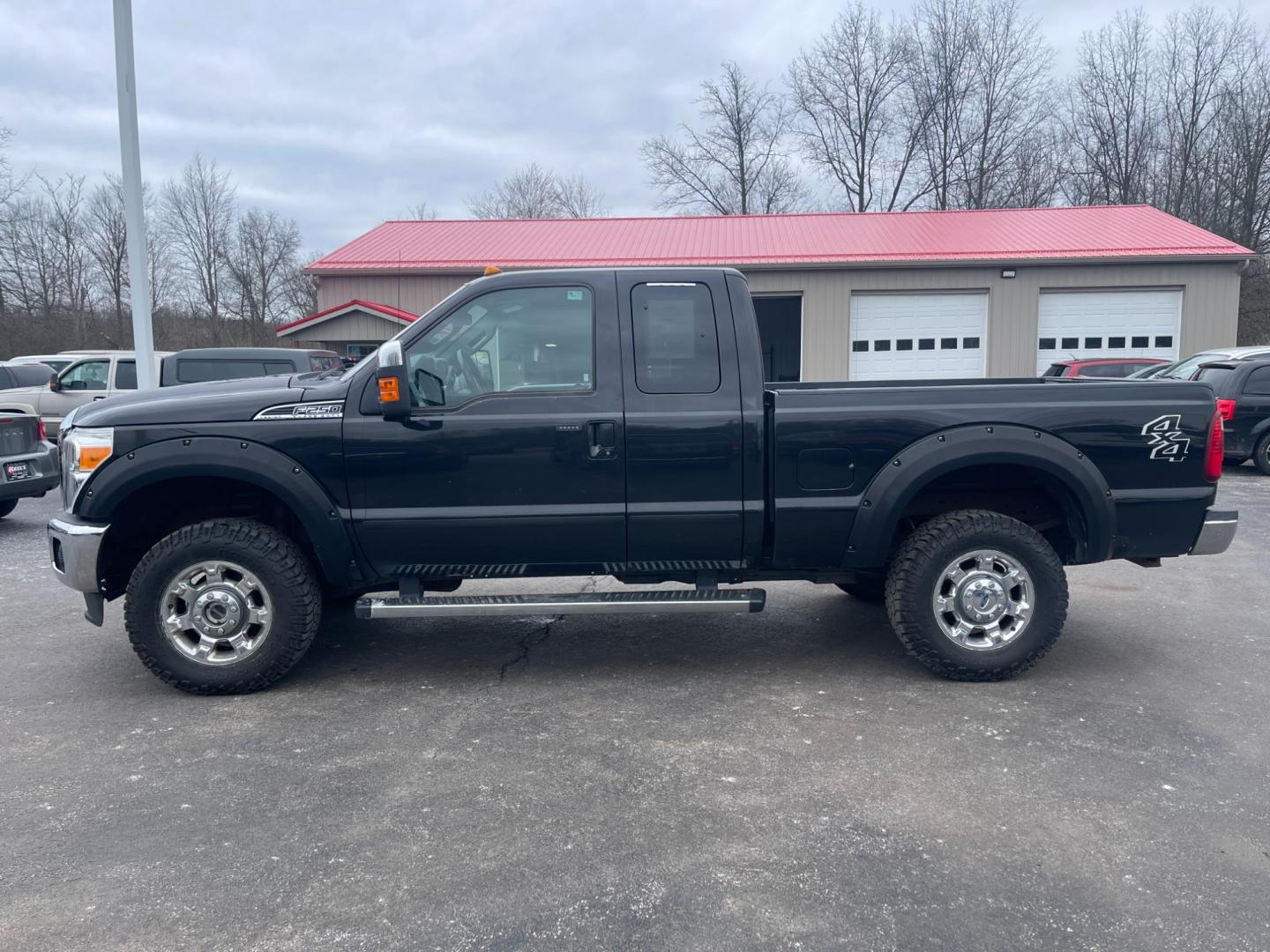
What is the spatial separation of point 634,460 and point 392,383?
4.03 ft

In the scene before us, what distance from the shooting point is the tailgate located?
9.59 metres

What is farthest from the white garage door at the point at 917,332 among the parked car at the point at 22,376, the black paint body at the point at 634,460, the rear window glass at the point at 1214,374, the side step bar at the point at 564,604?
the side step bar at the point at 564,604

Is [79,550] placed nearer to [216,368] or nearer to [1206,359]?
[216,368]

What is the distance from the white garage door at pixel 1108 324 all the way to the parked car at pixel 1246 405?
8945 millimetres

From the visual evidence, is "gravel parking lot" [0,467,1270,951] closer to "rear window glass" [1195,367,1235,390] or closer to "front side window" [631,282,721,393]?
"front side window" [631,282,721,393]

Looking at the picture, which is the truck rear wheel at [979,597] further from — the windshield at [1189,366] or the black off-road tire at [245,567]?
the windshield at [1189,366]

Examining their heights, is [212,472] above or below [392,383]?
below

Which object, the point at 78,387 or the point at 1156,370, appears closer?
the point at 1156,370

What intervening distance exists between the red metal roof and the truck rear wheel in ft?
55.6

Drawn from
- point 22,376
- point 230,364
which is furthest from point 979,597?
point 22,376

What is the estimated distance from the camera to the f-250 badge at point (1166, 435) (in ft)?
15.9

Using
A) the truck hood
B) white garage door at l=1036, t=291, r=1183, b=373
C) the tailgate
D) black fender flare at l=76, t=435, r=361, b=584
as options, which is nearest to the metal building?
white garage door at l=1036, t=291, r=1183, b=373

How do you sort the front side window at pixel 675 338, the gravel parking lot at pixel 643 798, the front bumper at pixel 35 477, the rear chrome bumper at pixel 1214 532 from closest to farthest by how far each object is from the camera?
the gravel parking lot at pixel 643 798
the front side window at pixel 675 338
the rear chrome bumper at pixel 1214 532
the front bumper at pixel 35 477

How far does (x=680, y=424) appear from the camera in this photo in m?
4.77
